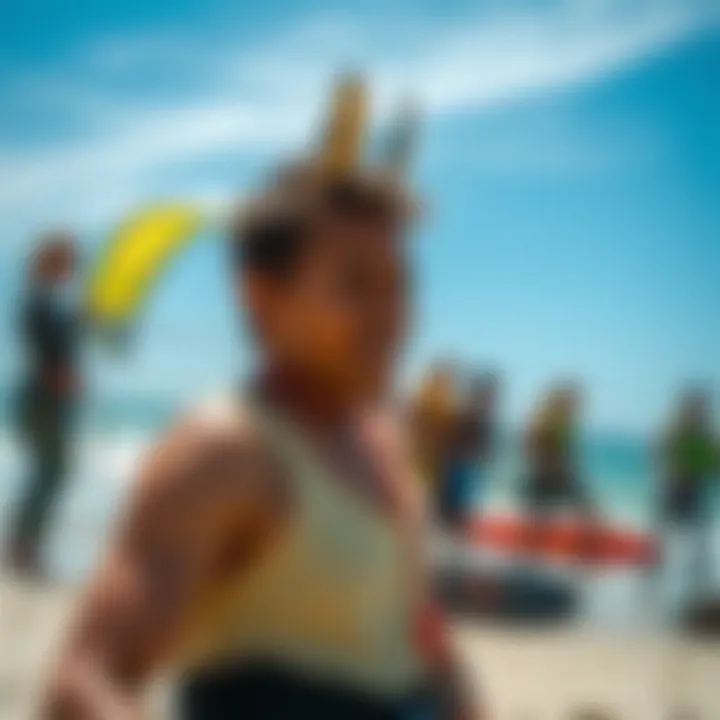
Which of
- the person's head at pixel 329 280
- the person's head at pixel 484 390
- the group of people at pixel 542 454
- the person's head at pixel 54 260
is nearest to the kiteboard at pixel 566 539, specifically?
the group of people at pixel 542 454

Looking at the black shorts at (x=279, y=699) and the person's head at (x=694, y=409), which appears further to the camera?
the person's head at (x=694, y=409)

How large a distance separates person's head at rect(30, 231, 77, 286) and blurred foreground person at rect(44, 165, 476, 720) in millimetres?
231

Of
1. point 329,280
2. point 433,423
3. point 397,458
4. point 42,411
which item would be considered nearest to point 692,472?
point 433,423

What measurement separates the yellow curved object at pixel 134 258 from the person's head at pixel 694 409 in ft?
1.78

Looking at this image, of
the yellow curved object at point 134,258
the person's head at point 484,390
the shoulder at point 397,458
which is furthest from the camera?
the person's head at point 484,390

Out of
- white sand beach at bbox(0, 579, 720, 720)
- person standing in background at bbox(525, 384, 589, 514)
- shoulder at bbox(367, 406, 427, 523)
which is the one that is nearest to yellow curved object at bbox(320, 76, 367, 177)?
shoulder at bbox(367, 406, 427, 523)

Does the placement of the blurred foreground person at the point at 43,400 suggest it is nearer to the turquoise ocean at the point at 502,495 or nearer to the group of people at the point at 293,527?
the turquoise ocean at the point at 502,495

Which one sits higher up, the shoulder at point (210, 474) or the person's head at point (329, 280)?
the person's head at point (329, 280)

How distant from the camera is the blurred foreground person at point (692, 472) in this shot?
3.92 feet

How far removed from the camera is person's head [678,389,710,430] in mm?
1191

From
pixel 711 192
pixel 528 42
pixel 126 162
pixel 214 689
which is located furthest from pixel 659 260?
pixel 214 689

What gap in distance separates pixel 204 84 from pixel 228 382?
352 mm

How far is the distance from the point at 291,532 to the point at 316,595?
50mm

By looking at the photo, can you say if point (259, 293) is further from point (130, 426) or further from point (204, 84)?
point (204, 84)
